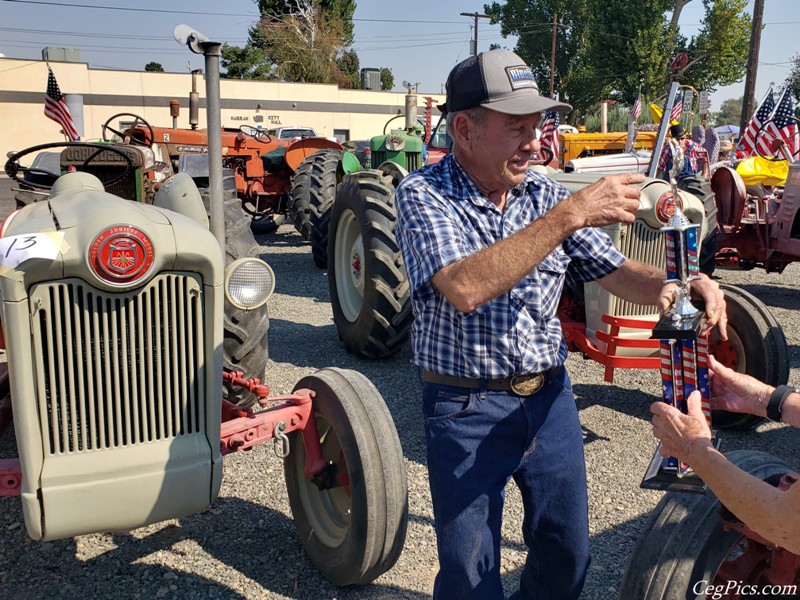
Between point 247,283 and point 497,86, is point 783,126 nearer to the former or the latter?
point 247,283

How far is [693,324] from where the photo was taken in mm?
→ 1752

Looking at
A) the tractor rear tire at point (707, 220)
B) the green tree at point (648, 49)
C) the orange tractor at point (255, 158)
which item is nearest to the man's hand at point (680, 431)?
the tractor rear tire at point (707, 220)

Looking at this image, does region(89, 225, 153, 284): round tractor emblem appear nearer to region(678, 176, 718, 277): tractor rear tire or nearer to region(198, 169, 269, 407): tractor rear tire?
region(198, 169, 269, 407): tractor rear tire

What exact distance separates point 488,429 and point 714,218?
16.6 feet

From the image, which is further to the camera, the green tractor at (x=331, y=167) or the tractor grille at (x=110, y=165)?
the green tractor at (x=331, y=167)

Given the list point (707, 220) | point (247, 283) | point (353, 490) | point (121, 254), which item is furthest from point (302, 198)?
point (121, 254)

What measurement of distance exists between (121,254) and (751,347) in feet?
11.4

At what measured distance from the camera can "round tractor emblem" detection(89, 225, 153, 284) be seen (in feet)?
7.48

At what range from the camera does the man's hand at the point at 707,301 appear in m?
1.85

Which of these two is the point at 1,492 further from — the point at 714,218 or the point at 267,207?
the point at 267,207

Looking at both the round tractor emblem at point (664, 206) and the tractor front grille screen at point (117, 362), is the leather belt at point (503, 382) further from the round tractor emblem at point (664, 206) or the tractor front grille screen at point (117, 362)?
the round tractor emblem at point (664, 206)

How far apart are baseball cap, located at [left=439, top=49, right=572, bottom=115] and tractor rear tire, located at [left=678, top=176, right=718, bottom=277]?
415cm

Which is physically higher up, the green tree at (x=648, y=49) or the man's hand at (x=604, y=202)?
the green tree at (x=648, y=49)

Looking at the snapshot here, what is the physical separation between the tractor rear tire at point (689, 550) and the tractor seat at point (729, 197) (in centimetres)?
615
